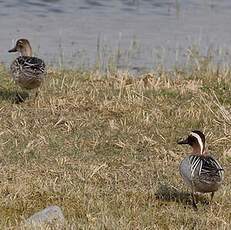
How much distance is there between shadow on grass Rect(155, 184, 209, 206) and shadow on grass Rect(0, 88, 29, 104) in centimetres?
288

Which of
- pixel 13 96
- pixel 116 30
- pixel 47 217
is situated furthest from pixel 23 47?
pixel 47 217

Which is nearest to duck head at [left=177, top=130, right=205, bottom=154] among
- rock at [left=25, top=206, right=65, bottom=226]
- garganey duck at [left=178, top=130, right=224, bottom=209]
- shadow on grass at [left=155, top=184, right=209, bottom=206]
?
garganey duck at [left=178, top=130, right=224, bottom=209]

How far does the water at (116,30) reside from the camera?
42.8ft

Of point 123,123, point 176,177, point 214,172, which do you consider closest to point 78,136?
point 123,123

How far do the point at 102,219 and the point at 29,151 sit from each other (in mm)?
1822

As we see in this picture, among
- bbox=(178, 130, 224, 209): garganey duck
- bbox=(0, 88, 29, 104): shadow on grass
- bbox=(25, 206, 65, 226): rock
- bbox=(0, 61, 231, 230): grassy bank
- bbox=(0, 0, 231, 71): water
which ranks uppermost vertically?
bbox=(178, 130, 224, 209): garganey duck

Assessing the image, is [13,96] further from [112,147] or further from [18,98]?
[112,147]

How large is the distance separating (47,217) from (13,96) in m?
3.78

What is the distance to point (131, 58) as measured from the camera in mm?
13117

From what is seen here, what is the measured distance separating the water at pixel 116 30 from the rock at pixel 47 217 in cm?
582

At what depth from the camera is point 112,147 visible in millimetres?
8062

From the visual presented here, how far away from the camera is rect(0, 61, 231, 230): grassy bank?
21.1 feet

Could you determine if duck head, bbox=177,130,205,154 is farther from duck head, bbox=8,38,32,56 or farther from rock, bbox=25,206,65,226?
duck head, bbox=8,38,32,56

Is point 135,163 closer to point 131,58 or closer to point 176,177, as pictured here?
point 176,177
